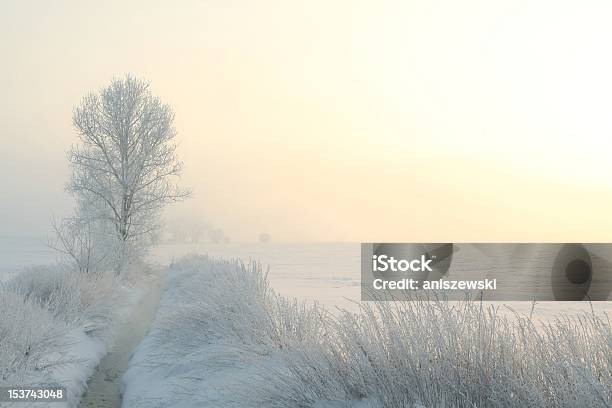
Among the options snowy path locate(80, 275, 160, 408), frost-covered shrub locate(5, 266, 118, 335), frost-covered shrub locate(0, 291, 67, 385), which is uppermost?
frost-covered shrub locate(0, 291, 67, 385)

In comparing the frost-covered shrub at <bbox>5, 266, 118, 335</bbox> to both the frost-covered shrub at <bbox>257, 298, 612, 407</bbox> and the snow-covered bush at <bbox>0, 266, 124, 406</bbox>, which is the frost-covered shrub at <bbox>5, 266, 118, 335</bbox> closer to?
the snow-covered bush at <bbox>0, 266, 124, 406</bbox>

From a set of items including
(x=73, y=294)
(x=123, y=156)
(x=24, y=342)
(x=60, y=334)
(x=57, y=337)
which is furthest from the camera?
(x=123, y=156)

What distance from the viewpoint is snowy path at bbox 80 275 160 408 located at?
7.41 metres

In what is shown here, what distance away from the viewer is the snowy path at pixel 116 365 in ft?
24.3

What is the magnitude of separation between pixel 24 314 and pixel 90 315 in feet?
12.0

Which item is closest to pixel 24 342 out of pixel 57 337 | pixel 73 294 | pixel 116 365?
pixel 57 337

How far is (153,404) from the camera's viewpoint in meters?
5.70

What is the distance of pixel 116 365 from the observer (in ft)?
31.3

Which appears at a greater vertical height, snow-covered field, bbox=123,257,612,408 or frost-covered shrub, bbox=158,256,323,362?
snow-covered field, bbox=123,257,612,408

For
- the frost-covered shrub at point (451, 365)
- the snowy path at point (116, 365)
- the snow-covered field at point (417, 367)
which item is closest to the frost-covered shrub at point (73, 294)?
the snowy path at point (116, 365)

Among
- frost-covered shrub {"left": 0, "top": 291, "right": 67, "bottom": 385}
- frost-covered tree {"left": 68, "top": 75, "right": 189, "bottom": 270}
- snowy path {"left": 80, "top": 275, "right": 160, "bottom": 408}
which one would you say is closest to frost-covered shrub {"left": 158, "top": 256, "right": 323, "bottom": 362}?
snowy path {"left": 80, "top": 275, "right": 160, "bottom": 408}

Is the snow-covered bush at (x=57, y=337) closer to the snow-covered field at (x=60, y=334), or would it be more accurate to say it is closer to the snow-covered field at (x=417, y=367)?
the snow-covered field at (x=60, y=334)

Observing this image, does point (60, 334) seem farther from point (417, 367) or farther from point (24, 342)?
point (417, 367)

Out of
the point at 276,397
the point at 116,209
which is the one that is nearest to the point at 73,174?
the point at 116,209
